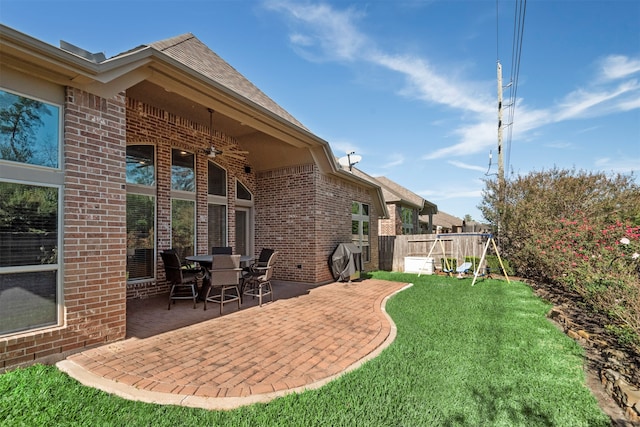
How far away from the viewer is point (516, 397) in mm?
2725

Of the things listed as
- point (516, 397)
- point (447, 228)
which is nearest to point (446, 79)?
point (516, 397)

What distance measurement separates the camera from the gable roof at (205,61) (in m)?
6.20

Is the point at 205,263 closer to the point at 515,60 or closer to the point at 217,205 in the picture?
the point at 217,205

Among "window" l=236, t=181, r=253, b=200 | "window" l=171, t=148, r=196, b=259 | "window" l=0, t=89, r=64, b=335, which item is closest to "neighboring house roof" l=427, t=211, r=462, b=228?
"window" l=236, t=181, r=253, b=200

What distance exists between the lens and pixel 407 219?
22656mm

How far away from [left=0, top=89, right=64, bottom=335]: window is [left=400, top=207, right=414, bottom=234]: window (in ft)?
65.1

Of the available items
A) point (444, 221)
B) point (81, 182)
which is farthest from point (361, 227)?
point (444, 221)

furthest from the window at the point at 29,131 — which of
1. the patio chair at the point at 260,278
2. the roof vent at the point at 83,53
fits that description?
the patio chair at the point at 260,278

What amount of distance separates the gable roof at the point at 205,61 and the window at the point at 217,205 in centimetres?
231

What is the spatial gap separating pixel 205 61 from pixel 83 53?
413 cm

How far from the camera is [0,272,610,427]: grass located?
7.57 feet

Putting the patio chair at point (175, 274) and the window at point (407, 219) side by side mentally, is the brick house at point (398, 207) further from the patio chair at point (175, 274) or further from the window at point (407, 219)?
the patio chair at point (175, 274)

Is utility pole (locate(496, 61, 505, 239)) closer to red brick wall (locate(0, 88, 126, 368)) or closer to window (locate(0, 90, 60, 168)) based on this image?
red brick wall (locate(0, 88, 126, 368))

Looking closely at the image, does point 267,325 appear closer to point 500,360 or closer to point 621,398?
point 500,360
